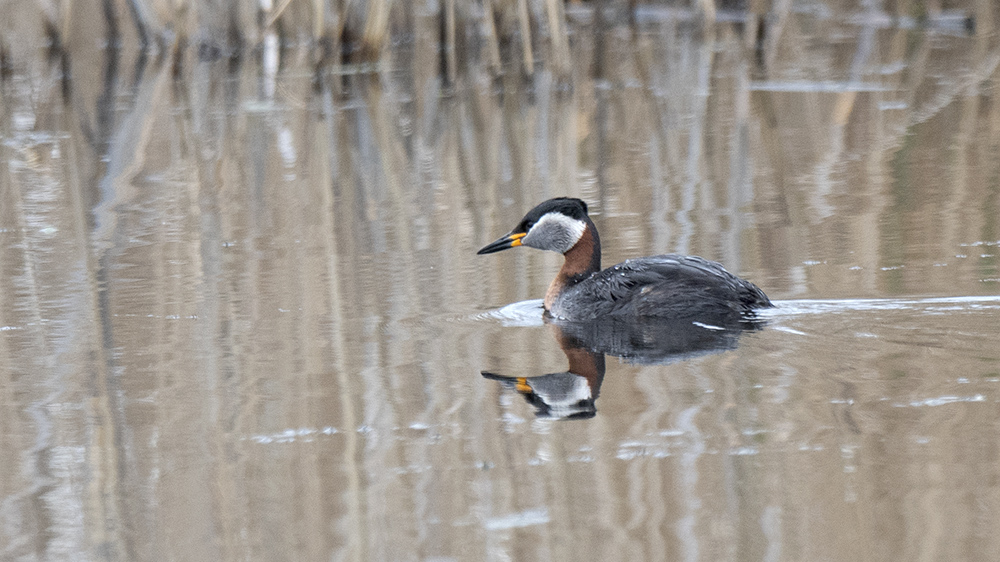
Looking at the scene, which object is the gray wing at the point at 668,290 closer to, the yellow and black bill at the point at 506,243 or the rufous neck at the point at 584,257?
the rufous neck at the point at 584,257

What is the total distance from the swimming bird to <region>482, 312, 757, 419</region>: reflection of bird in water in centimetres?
7

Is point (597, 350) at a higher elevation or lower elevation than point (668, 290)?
lower

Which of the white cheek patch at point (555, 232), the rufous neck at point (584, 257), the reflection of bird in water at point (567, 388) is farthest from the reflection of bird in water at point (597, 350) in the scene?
the white cheek patch at point (555, 232)

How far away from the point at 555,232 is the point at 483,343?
126 centimetres

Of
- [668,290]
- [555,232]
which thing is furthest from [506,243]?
[668,290]

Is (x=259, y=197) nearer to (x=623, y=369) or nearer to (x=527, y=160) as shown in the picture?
(x=527, y=160)

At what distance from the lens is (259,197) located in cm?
846

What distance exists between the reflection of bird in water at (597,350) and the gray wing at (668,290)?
0.22ft

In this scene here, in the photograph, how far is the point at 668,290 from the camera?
5.58 meters

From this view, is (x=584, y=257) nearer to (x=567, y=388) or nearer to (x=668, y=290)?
(x=668, y=290)

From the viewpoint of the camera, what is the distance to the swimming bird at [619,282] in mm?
5434

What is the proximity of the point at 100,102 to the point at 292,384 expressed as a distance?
9073mm

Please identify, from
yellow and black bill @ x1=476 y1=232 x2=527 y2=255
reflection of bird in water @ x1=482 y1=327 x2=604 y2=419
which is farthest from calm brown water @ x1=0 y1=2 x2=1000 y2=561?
yellow and black bill @ x1=476 y1=232 x2=527 y2=255

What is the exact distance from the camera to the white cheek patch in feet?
20.6
